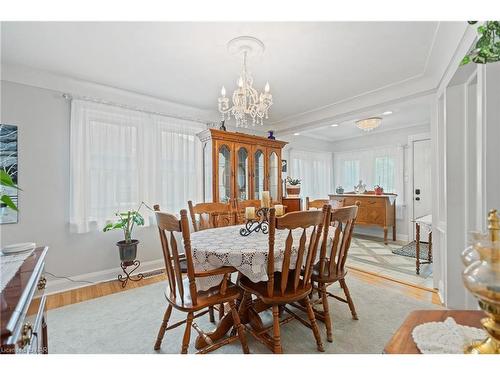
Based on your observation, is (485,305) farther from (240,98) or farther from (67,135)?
(67,135)

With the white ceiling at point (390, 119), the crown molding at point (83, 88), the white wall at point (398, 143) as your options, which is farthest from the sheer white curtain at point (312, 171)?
the crown molding at point (83, 88)

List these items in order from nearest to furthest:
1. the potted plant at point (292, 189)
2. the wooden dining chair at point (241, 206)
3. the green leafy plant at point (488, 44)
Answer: the green leafy plant at point (488, 44), the wooden dining chair at point (241, 206), the potted plant at point (292, 189)

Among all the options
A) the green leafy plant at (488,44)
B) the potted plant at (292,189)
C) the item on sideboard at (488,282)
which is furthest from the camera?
the potted plant at (292,189)

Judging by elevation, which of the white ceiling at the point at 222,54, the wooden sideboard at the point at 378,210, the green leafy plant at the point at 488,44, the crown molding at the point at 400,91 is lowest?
the wooden sideboard at the point at 378,210

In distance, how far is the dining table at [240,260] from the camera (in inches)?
59.9

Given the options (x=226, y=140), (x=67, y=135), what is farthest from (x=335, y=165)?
(x=67, y=135)

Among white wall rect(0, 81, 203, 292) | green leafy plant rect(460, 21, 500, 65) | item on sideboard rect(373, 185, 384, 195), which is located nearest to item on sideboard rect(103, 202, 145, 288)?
white wall rect(0, 81, 203, 292)

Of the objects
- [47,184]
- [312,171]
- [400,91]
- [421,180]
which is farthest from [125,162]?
[421,180]

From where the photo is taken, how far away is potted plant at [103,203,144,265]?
110 inches

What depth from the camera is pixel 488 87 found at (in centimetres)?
128

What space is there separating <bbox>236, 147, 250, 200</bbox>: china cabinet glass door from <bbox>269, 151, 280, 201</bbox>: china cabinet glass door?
19.8 inches

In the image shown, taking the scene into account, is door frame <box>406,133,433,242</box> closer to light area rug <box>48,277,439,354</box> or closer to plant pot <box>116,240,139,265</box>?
light area rug <box>48,277,439,354</box>

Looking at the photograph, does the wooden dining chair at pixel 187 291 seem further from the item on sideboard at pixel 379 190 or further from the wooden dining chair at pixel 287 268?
the item on sideboard at pixel 379 190

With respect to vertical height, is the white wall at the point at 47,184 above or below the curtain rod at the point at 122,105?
below
